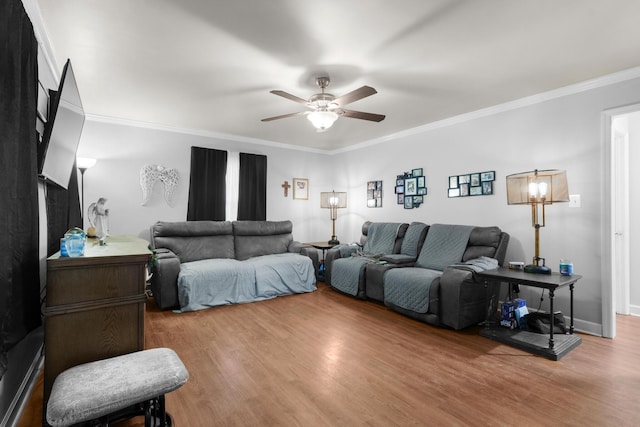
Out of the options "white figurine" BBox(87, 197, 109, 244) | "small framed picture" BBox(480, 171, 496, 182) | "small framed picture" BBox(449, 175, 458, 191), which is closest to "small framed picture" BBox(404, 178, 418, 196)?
"small framed picture" BBox(449, 175, 458, 191)

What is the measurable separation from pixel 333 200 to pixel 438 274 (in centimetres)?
261

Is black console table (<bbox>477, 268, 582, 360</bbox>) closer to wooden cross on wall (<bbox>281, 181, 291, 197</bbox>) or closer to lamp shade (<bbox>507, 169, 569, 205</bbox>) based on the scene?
lamp shade (<bbox>507, 169, 569, 205</bbox>)

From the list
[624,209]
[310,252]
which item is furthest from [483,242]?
[310,252]

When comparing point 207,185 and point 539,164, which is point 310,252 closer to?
point 207,185

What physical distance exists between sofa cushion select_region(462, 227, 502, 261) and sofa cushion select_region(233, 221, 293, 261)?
2.78 metres

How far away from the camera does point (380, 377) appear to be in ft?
7.05

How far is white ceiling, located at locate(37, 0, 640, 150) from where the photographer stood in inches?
76.2

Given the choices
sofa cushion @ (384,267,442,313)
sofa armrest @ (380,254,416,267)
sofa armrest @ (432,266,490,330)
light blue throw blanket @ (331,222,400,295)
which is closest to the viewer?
sofa armrest @ (432,266,490,330)

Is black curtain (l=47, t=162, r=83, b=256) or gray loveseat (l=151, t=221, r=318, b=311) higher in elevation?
black curtain (l=47, t=162, r=83, b=256)

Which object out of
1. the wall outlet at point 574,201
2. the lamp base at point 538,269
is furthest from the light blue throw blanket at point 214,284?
the wall outlet at point 574,201

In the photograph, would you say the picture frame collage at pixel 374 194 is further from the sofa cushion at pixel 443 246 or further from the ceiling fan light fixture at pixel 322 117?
the ceiling fan light fixture at pixel 322 117

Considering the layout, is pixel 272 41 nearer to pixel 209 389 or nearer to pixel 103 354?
pixel 103 354

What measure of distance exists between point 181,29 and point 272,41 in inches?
24.8

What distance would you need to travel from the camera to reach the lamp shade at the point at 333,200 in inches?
217
